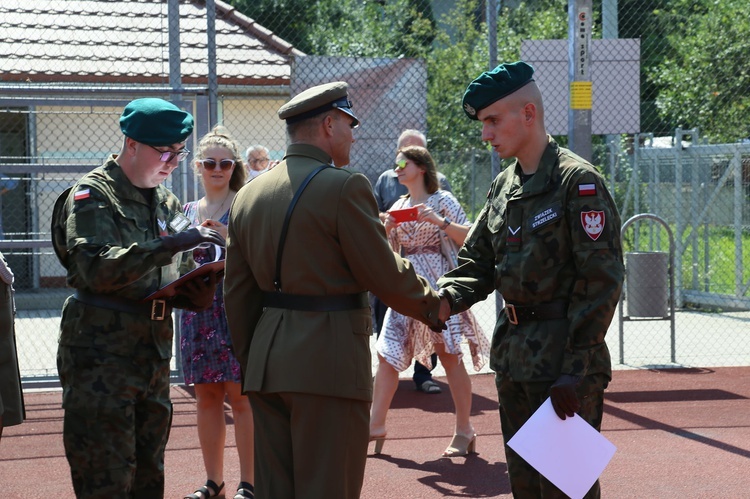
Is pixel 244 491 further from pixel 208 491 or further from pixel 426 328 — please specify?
pixel 426 328

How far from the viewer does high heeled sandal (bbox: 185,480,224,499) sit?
5398 millimetres

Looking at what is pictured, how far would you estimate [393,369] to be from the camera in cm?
655

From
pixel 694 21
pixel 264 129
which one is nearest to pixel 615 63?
pixel 264 129

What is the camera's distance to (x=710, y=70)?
2030cm

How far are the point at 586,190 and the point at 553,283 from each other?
365 mm

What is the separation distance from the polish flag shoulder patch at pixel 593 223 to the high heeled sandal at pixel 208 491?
2825 mm

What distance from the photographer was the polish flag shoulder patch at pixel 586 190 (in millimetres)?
3670

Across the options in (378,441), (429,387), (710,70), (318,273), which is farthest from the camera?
(710,70)

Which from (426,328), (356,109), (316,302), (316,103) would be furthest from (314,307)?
(356,109)

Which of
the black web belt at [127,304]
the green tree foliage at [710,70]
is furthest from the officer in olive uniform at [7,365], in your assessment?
the green tree foliage at [710,70]

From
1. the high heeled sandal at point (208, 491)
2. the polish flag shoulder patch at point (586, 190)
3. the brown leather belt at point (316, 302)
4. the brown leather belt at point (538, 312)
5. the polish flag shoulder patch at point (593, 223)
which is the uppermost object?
the polish flag shoulder patch at point (586, 190)

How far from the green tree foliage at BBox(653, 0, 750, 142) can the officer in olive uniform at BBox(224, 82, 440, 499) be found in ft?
49.4

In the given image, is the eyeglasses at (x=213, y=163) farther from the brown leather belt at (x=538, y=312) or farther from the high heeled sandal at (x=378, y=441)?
the brown leather belt at (x=538, y=312)

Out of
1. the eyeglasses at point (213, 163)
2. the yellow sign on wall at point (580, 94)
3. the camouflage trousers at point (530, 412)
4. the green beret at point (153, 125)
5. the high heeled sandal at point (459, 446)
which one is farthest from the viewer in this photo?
the yellow sign on wall at point (580, 94)
